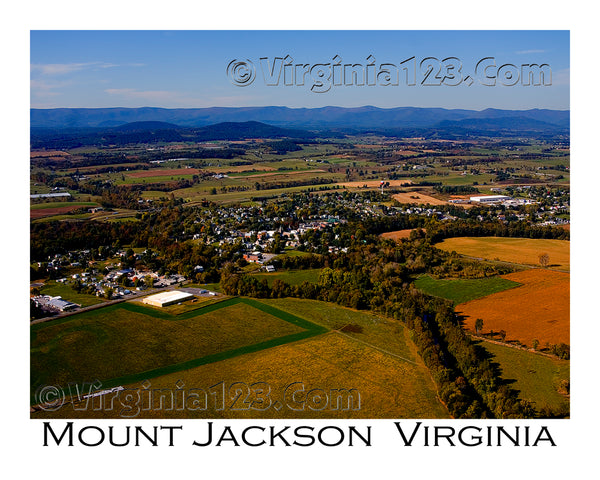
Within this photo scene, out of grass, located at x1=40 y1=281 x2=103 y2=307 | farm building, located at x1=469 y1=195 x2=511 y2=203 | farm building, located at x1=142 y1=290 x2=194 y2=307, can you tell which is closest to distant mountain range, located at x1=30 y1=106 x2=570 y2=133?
farm building, located at x1=469 y1=195 x2=511 y2=203

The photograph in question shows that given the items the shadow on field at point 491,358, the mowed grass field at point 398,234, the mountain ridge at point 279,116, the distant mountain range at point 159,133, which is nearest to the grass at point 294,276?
the mowed grass field at point 398,234

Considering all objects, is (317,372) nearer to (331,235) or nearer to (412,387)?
(412,387)

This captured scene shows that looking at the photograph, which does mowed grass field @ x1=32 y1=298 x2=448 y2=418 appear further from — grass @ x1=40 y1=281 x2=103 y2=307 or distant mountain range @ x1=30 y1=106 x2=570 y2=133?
distant mountain range @ x1=30 y1=106 x2=570 y2=133

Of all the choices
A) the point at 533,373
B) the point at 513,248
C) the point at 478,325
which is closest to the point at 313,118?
the point at 513,248

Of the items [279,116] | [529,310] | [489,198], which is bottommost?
[529,310]

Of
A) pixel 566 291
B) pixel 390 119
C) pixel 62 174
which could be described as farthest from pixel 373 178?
pixel 390 119

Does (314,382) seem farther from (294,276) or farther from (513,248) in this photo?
(513,248)
